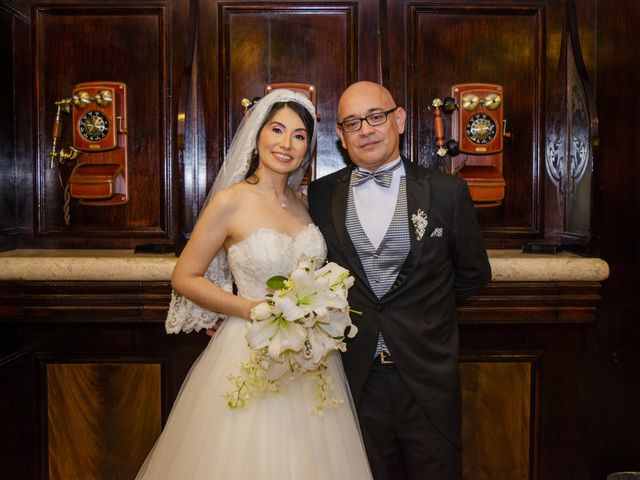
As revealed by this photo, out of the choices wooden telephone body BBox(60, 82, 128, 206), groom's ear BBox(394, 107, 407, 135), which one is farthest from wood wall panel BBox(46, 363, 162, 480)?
groom's ear BBox(394, 107, 407, 135)

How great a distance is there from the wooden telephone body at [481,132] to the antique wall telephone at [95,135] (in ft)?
5.48

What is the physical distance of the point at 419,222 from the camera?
213 centimetres

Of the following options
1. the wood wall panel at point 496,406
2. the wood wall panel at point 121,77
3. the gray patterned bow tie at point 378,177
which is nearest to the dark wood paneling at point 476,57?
the wood wall panel at point 496,406

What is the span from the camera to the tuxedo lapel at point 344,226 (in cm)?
212

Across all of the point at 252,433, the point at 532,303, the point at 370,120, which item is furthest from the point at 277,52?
the point at 252,433

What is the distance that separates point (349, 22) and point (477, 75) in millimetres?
694

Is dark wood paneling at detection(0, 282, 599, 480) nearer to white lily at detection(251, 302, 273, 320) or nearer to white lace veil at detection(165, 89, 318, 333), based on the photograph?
white lace veil at detection(165, 89, 318, 333)

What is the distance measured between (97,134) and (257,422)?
1.81 meters

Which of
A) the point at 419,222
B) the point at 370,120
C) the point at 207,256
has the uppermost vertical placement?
the point at 370,120

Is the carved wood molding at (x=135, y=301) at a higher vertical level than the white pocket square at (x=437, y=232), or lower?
lower

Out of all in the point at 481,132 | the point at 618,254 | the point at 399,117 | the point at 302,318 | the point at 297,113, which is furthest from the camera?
the point at 481,132

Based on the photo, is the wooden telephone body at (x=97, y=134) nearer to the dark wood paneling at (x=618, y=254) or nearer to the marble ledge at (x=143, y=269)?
the marble ledge at (x=143, y=269)

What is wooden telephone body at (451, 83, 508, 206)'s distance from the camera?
3062mm

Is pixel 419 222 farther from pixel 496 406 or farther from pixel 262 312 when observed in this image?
pixel 496 406
